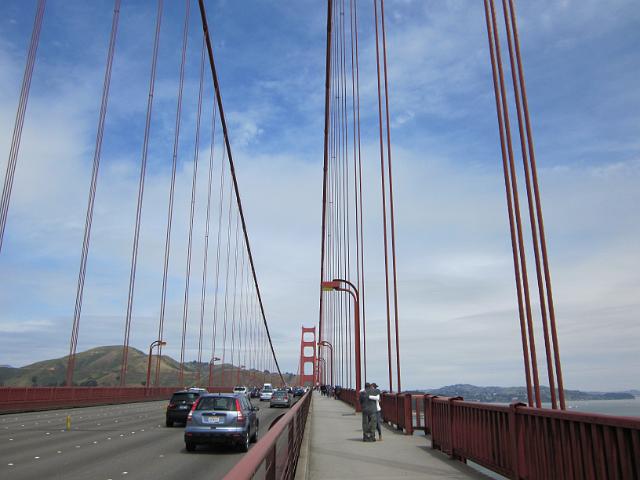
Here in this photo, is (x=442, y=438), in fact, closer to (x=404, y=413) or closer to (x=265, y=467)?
(x=404, y=413)

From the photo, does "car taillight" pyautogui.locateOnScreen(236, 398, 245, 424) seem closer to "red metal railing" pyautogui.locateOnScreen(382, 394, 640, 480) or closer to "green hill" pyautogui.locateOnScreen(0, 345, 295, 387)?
"red metal railing" pyautogui.locateOnScreen(382, 394, 640, 480)

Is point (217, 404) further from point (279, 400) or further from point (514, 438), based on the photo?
point (279, 400)

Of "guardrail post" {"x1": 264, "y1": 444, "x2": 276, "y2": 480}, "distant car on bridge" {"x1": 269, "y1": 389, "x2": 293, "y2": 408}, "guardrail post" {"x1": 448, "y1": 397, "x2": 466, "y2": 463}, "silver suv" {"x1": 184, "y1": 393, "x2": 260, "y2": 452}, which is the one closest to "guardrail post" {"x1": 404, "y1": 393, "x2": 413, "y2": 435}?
"silver suv" {"x1": 184, "y1": 393, "x2": 260, "y2": 452}

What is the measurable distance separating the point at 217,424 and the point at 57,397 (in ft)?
62.0

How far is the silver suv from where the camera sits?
12.0 m

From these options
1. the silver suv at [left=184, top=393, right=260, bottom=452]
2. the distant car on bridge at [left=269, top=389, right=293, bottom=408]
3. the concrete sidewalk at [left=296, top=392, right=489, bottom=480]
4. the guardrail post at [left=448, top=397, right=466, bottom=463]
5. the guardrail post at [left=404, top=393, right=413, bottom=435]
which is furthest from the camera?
the distant car on bridge at [left=269, top=389, right=293, bottom=408]

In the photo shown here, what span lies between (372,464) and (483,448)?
202 cm

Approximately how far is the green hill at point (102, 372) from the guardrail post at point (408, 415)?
98.0 metres

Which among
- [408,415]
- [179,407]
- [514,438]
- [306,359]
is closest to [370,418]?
[408,415]

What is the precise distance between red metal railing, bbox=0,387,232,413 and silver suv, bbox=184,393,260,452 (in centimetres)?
1437

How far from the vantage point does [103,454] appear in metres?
11.2

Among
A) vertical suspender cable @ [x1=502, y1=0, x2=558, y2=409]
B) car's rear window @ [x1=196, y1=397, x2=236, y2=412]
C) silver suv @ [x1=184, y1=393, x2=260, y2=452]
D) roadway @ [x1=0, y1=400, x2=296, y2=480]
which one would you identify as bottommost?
roadway @ [x1=0, y1=400, x2=296, y2=480]

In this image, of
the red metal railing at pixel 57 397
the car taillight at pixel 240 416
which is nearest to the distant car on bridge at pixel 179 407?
the car taillight at pixel 240 416

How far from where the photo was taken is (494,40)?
9.91 meters
